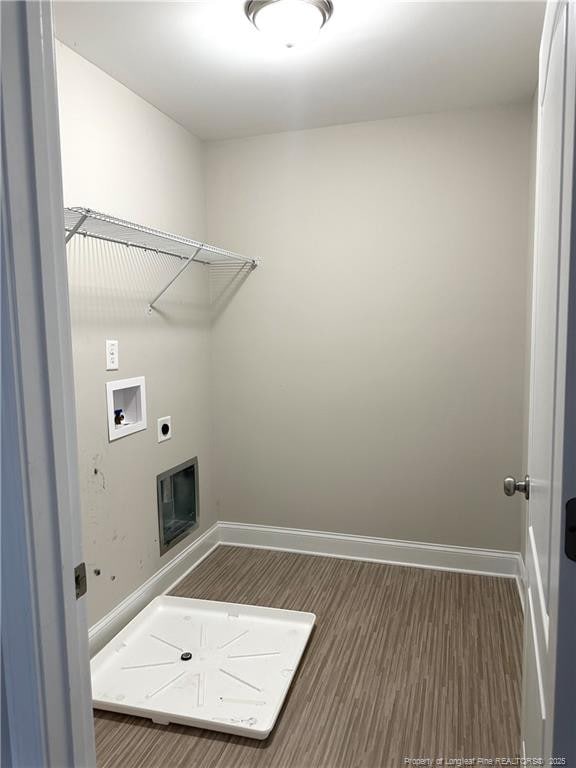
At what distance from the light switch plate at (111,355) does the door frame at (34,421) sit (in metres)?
1.53

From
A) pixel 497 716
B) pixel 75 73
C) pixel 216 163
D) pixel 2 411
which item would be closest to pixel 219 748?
pixel 497 716

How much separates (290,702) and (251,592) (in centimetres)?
85

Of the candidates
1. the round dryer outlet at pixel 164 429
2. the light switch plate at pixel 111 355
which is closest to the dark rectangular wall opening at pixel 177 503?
the round dryer outlet at pixel 164 429

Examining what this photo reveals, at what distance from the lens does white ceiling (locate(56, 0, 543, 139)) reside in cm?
186

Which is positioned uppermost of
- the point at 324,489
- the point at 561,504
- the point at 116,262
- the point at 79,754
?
the point at 116,262

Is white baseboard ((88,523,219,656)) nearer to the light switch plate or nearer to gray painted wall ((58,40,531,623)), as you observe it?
gray painted wall ((58,40,531,623))

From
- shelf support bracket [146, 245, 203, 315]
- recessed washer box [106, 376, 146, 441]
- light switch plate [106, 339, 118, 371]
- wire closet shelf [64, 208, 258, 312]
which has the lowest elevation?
recessed washer box [106, 376, 146, 441]

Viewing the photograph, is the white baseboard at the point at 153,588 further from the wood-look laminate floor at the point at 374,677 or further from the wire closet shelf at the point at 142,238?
the wire closet shelf at the point at 142,238

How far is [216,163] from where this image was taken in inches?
126

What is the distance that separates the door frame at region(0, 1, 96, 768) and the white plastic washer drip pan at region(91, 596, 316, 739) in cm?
116

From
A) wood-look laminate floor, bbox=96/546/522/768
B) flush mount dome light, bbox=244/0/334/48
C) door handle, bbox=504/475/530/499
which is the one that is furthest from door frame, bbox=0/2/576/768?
flush mount dome light, bbox=244/0/334/48

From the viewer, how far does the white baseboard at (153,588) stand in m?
2.32

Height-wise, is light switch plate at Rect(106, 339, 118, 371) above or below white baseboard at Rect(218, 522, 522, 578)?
above

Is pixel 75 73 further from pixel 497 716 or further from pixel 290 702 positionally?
pixel 497 716
